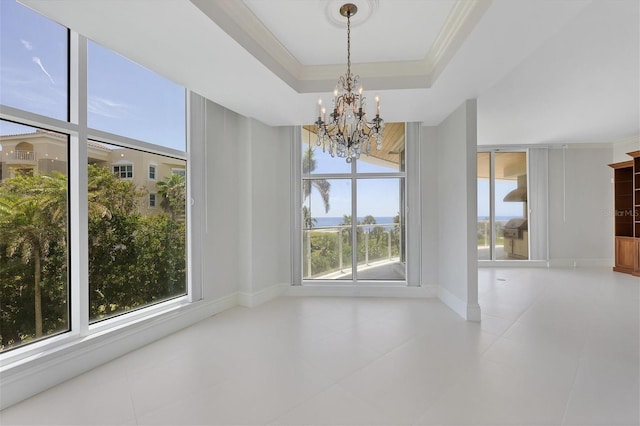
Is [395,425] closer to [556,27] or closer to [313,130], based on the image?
[556,27]

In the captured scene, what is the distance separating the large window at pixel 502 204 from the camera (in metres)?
7.04

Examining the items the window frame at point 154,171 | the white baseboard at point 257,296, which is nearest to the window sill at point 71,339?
the white baseboard at point 257,296

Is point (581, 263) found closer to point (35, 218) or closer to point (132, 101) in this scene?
point (132, 101)

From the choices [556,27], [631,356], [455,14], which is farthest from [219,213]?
Answer: [631,356]

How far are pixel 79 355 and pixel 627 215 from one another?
32.4ft

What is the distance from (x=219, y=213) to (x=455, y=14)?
3.43 meters

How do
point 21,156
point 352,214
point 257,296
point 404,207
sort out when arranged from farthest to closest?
point 352,214 < point 404,207 < point 257,296 < point 21,156

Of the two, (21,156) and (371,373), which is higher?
(21,156)

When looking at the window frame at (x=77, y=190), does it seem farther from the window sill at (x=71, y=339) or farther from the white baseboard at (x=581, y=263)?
the white baseboard at (x=581, y=263)

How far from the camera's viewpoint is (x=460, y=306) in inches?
143

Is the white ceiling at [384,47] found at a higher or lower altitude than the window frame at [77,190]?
higher

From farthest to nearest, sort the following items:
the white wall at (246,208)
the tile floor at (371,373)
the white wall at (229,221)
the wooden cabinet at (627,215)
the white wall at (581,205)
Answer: the white wall at (581,205), the wooden cabinet at (627,215), the white wall at (246,208), the white wall at (229,221), the tile floor at (371,373)

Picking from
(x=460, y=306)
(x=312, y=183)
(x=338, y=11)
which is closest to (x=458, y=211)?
(x=460, y=306)

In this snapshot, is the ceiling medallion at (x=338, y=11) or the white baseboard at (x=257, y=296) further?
the white baseboard at (x=257, y=296)
